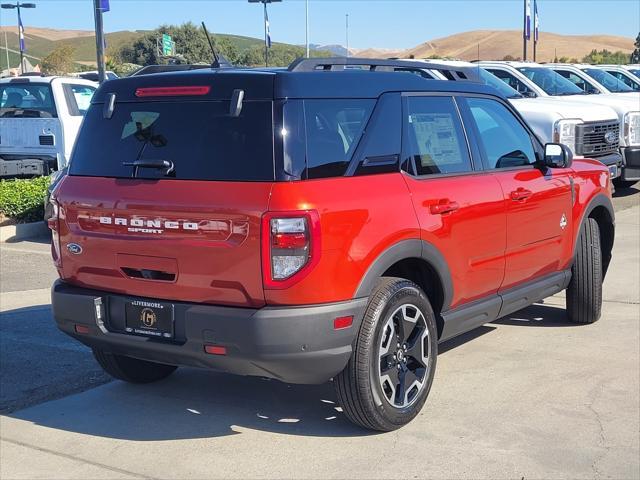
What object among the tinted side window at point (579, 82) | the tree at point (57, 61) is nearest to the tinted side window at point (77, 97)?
the tinted side window at point (579, 82)

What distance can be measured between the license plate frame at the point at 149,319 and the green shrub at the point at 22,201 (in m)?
7.57

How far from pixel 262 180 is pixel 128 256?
843mm

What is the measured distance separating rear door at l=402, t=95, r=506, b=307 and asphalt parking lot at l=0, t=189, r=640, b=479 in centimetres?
70

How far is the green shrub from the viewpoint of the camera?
11305mm

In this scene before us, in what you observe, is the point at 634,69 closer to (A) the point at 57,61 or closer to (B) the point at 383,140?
(B) the point at 383,140

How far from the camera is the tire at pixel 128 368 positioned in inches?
206

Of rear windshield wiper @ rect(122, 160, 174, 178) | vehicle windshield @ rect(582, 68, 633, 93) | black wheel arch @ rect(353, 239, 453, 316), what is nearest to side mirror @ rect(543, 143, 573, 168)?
black wheel arch @ rect(353, 239, 453, 316)

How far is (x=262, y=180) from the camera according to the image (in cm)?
406

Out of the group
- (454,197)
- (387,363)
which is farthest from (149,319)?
(454,197)

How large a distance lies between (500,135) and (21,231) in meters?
7.45

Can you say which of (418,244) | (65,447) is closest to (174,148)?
(418,244)

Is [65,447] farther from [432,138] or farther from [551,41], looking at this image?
[551,41]

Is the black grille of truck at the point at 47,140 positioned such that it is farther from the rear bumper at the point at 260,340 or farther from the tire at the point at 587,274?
the rear bumper at the point at 260,340

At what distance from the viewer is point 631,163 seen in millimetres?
13633
